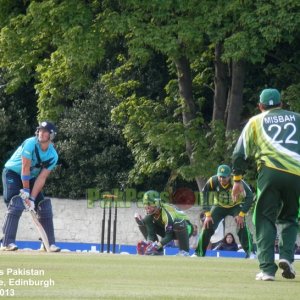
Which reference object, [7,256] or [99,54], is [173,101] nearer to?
[99,54]

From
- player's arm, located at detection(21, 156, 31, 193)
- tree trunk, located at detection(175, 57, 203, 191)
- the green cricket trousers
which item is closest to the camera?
the green cricket trousers

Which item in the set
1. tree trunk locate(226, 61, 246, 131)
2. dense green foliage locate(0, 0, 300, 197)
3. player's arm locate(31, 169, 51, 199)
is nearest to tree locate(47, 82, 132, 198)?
dense green foliage locate(0, 0, 300, 197)

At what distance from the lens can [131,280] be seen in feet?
37.1

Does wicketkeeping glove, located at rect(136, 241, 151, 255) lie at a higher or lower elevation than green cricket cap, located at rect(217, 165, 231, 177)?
lower

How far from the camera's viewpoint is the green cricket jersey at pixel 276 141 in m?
11.8

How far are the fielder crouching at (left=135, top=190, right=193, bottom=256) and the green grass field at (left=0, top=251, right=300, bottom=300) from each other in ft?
24.5

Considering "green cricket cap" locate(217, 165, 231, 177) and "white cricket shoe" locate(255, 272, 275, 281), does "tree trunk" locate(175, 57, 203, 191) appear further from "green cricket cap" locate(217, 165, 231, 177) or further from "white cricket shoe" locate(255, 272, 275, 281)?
"white cricket shoe" locate(255, 272, 275, 281)

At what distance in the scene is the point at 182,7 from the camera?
96.6ft

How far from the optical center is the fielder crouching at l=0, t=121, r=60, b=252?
1678 centimetres

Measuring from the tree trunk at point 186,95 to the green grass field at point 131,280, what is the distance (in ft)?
55.4

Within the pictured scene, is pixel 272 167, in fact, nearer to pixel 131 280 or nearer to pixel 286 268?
pixel 286 268

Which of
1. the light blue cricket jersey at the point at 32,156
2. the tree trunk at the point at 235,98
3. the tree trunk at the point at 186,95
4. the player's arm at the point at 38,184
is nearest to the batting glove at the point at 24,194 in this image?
the player's arm at the point at 38,184

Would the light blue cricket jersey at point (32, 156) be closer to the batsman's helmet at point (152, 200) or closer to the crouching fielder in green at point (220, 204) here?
the crouching fielder in green at point (220, 204)

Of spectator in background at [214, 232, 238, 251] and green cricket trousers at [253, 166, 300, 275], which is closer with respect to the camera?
green cricket trousers at [253, 166, 300, 275]
